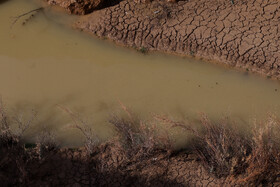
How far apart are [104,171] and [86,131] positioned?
557mm

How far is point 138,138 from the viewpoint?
14.6 ft

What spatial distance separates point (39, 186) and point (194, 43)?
2.90 m

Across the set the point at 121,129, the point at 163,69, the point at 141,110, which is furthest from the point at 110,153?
the point at 163,69

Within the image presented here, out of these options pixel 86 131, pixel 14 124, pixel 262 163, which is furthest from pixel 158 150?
pixel 14 124

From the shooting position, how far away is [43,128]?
4867 mm

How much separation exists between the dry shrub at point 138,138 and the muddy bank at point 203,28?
140 centimetres

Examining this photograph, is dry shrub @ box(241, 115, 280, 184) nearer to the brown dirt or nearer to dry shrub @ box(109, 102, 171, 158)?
the brown dirt

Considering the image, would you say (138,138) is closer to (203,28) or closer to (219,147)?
(219,147)

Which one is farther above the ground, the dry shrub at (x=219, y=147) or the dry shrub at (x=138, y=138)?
the dry shrub at (x=138, y=138)

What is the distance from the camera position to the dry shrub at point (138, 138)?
A: 439 cm

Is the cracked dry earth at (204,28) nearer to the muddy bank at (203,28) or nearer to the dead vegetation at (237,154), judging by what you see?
the muddy bank at (203,28)

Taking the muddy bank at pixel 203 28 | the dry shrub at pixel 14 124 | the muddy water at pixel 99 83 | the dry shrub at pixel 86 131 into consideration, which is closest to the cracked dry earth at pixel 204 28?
the muddy bank at pixel 203 28

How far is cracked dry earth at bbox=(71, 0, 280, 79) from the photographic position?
552 cm

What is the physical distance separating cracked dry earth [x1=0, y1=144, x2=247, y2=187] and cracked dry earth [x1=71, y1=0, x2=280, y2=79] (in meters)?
1.81
